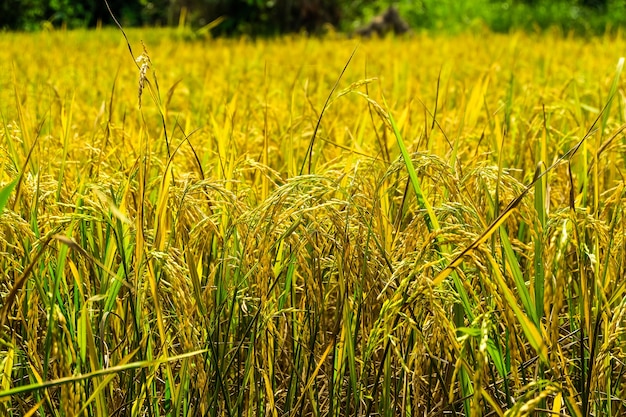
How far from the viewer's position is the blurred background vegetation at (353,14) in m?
7.85

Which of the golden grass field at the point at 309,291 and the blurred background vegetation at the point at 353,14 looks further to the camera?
the blurred background vegetation at the point at 353,14

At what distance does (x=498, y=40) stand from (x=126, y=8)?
8030 mm

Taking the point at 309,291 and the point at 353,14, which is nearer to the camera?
the point at 309,291

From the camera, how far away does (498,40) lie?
239 inches

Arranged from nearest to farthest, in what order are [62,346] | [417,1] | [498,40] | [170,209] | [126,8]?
[62,346]
[170,209]
[498,40]
[417,1]
[126,8]

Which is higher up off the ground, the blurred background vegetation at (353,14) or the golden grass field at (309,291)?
the blurred background vegetation at (353,14)

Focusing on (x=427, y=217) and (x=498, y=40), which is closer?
(x=427, y=217)

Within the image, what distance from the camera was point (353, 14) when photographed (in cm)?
1046

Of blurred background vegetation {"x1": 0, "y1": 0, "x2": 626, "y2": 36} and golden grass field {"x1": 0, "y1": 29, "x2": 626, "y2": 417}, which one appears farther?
blurred background vegetation {"x1": 0, "y1": 0, "x2": 626, "y2": 36}

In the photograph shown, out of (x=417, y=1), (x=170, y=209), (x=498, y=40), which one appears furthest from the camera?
(x=417, y=1)

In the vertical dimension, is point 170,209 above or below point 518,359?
above

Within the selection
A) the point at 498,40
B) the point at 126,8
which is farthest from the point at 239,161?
the point at 126,8

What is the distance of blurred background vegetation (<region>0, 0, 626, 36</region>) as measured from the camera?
7.85 m

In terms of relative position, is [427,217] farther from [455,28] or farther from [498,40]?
[455,28]
